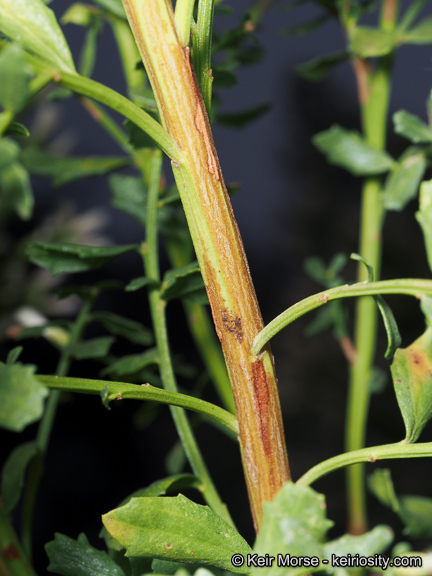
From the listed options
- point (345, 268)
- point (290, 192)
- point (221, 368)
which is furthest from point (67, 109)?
point (221, 368)

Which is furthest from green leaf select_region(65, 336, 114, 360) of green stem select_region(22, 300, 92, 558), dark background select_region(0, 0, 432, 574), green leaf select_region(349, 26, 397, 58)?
dark background select_region(0, 0, 432, 574)

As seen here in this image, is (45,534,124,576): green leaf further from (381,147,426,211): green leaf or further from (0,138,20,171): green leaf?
(381,147,426,211): green leaf

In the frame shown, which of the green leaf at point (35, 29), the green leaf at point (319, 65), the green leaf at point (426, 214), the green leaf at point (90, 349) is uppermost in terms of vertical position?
the green leaf at point (35, 29)

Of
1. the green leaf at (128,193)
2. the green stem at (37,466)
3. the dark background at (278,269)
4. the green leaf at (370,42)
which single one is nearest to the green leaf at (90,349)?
the green stem at (37,466)

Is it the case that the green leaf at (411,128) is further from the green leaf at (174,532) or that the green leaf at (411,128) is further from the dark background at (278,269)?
the dark background at (278,269)

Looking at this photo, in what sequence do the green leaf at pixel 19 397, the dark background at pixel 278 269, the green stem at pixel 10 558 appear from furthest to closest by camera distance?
the dark background at pixel 278 269
the green stem at pixel 10 558
the green leaf at pixel 19 397

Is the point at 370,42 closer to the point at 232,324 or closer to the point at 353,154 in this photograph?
the point at 353,154

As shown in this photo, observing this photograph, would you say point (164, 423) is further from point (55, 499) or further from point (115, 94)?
point (115, 94)

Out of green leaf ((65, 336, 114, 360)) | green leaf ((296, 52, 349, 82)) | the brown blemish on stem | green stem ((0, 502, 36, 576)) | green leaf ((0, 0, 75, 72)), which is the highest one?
green leaf ((0, 0, 75, 72))
